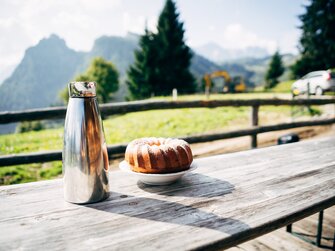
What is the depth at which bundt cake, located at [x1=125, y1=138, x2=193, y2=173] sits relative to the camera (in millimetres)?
1047

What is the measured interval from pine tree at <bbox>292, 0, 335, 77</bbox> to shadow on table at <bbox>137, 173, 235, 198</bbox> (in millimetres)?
32781

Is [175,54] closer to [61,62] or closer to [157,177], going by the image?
[157,177]

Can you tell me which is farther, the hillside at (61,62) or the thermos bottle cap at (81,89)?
the hillside at (61,62)

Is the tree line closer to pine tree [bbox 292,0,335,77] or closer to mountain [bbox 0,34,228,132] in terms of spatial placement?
pine tree [bbox 292,0,335,77]

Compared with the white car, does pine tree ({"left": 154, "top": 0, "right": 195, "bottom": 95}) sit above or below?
A: above

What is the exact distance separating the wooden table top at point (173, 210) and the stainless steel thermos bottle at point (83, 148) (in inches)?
→ 2.4

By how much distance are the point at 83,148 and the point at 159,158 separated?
302 millimetres

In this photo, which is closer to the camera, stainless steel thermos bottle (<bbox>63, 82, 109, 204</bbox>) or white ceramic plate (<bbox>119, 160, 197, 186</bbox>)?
stainless steel thermos bottle (<bbox>63, 82, 109, 204</bbox>)

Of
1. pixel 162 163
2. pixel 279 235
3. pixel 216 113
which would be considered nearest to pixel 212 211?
pixel 162 163

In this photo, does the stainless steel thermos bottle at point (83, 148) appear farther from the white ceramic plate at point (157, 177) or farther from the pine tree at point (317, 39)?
the pine tree at point (317, 39)

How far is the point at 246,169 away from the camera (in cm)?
137

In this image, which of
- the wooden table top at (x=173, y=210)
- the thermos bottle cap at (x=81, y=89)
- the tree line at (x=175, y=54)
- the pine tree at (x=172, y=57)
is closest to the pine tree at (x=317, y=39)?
the tree line at (x=175, y=54)

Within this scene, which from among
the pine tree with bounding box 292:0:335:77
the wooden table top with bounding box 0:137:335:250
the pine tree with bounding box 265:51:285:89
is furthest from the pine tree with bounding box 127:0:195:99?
the wooden table top with bounding box 0:137:335:250

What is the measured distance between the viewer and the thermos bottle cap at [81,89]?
3.12ft
